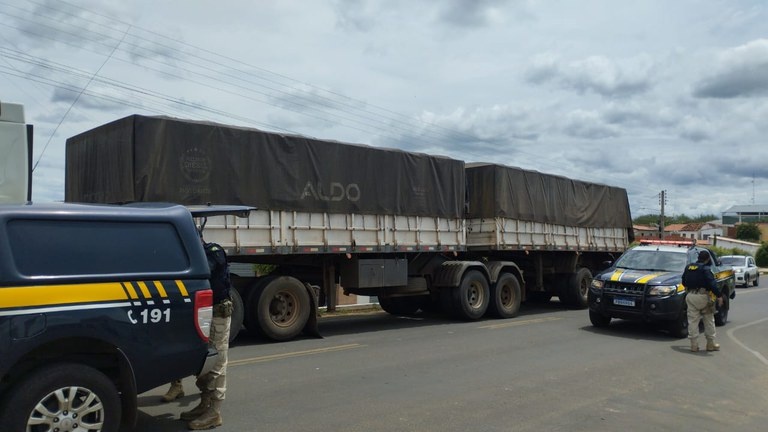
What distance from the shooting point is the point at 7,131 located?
6.76 metres

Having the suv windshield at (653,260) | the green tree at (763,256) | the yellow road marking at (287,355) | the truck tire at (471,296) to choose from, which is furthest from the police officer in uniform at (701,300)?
the green tree at (763,256)

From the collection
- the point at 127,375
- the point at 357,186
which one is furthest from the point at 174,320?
the point at 357,186

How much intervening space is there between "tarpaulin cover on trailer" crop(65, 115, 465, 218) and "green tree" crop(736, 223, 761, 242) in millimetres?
109217

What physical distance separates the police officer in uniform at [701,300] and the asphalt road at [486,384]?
0.28m

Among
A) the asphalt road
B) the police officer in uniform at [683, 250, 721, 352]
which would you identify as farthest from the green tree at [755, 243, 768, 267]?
the police officer in uniform at [683, 250, 721, 352]

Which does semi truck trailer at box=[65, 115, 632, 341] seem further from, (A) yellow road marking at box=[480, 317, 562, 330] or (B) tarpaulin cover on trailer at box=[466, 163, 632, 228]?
(A) yellow road marking at box=[480, 317, 562, 330]

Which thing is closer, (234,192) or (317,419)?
(317,419)

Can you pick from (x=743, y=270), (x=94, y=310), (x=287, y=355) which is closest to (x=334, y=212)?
(x=287, y=355)

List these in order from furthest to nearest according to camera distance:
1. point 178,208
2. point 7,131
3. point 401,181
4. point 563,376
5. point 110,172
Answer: point 401,181
point 110,172
point 563,376
point 7,131
point 178,208

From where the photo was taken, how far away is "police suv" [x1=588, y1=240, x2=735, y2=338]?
11.1m

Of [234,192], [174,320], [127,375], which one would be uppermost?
[234,192]

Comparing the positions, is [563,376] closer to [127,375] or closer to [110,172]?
[127,375]

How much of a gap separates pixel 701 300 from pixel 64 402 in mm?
9391

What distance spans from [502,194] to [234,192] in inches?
272
